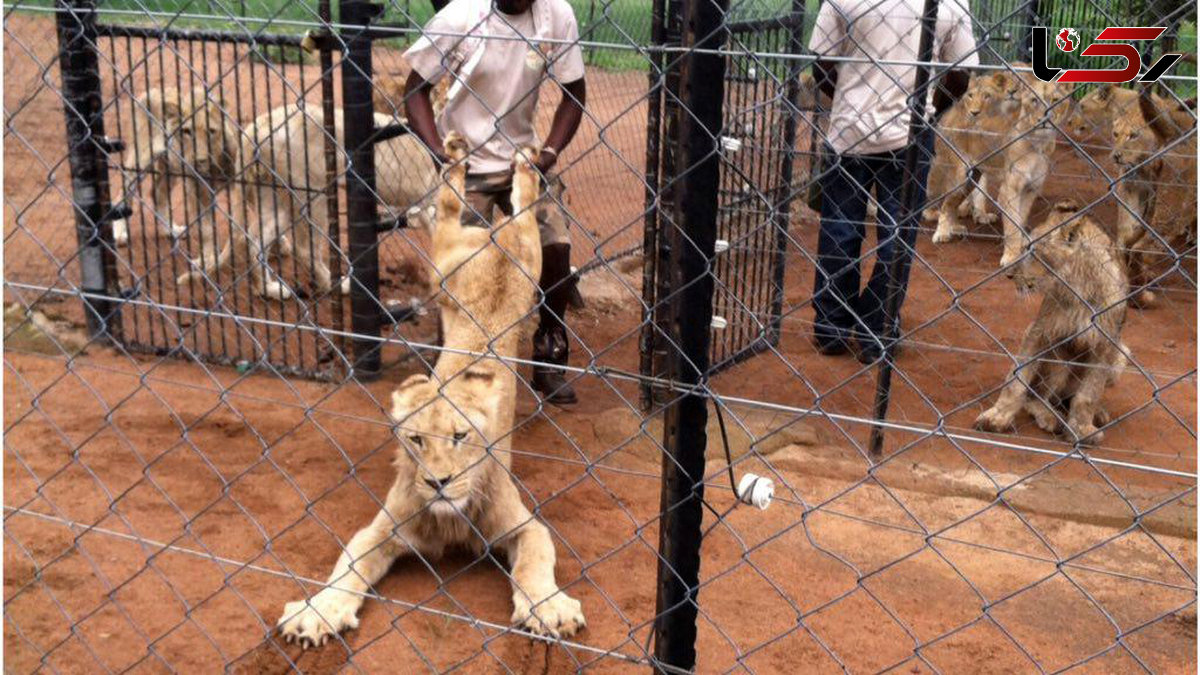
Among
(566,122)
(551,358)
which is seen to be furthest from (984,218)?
(566,122)

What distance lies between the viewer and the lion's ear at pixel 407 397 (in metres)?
3.73

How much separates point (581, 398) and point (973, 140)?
448cm

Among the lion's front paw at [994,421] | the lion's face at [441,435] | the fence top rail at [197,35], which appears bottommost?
the lion's front paw at [994,421]

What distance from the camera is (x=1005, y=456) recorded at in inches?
206

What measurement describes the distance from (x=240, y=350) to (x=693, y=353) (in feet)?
14.5

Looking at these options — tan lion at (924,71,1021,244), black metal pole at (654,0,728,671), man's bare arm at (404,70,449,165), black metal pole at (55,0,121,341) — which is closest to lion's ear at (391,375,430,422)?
man's bare arm at (404,70,449,165)

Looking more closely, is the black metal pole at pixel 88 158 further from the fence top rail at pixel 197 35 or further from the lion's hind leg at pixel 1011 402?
the lion's hind leg at pixel 1011 402

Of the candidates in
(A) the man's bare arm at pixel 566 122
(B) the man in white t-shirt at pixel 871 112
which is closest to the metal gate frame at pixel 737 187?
(B) the man in white t-shirt at pixel 871 112

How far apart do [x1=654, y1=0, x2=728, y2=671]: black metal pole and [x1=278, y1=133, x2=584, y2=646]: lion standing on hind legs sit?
1174 mm

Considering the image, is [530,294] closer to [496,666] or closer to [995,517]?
[496,666]

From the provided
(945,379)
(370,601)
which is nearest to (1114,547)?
(945,379)

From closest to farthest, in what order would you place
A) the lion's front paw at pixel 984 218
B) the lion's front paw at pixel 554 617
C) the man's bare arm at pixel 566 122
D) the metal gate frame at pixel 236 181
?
the lion's front paw at pixel 554 617
the man's bare arm at pixel 566 122
the metal gate frame at pixel 236 181
the lion's front paw at pixel 984 218

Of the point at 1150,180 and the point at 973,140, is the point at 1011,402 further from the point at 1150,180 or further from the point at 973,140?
the point at 973,140

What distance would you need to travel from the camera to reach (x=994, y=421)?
5566mm
